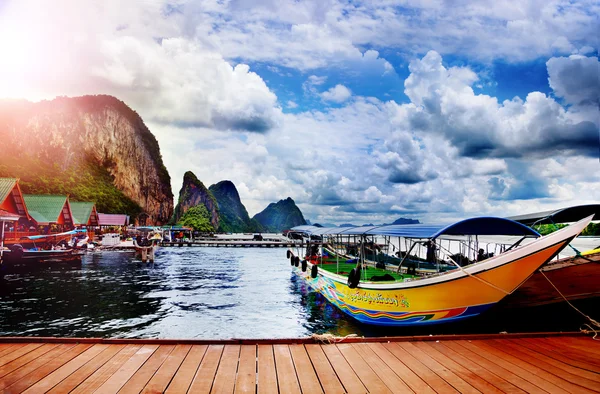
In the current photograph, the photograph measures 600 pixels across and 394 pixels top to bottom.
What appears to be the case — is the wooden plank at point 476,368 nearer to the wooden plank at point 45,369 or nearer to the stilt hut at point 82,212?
the wooden plank at point 45,369

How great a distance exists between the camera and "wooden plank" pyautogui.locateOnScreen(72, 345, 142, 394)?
12.1ft

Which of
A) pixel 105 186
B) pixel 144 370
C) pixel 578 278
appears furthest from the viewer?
pixel 105 186

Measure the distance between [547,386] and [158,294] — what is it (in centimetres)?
1895

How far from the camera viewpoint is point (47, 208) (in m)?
40.6

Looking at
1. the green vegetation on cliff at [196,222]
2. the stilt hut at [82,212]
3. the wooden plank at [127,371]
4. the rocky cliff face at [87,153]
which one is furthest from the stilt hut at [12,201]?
the green vegetation on cliff at [196,222]

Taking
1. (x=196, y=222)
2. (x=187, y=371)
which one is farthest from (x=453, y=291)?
(x=196, y=222)

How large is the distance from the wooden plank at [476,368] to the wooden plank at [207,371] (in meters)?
2.78

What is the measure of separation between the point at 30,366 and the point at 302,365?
9.72ft

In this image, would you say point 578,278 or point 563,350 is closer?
point 563,350

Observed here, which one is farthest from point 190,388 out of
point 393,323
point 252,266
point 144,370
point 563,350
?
point 252,266

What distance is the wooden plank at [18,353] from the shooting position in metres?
4.36

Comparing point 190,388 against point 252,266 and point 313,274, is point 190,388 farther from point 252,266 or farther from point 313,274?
point 252,266

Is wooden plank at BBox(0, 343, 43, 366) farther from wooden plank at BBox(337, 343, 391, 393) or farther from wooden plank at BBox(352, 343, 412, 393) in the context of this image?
wooden plank at BBox(352, 343, 412, 393)

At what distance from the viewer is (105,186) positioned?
99.8m
